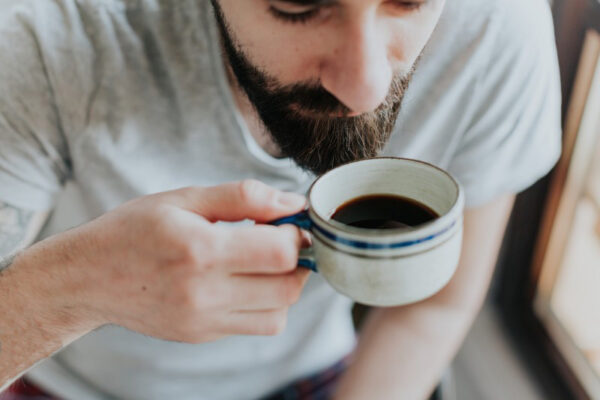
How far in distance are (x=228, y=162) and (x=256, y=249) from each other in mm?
348

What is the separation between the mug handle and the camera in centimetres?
67

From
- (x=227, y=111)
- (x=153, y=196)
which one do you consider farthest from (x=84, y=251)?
(x=227, y=111)

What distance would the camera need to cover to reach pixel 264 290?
68 centimetres

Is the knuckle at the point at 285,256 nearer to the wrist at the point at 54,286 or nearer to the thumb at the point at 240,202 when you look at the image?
the thumb at the point at 240,202

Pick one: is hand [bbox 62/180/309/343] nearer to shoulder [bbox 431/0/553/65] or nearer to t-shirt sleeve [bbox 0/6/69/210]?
t-shirt sleeve [bbox 0/6/69/210]

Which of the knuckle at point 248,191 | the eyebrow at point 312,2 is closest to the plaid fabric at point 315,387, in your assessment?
the knuckle at point 248,191

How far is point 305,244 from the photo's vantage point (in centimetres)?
71

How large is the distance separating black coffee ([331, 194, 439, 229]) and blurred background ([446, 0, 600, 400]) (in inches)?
32.7

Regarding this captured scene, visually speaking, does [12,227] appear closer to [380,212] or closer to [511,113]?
[380,212]

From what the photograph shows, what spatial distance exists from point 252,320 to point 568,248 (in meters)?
1.31

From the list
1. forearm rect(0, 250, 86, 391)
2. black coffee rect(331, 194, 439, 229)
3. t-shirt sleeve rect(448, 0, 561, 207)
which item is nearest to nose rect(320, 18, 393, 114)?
black coffee rect(331, 194, 439, 229)

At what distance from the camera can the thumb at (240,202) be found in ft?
2.13

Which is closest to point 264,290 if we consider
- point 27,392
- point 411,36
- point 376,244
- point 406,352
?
point 376,244

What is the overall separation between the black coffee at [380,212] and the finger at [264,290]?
11 cm
